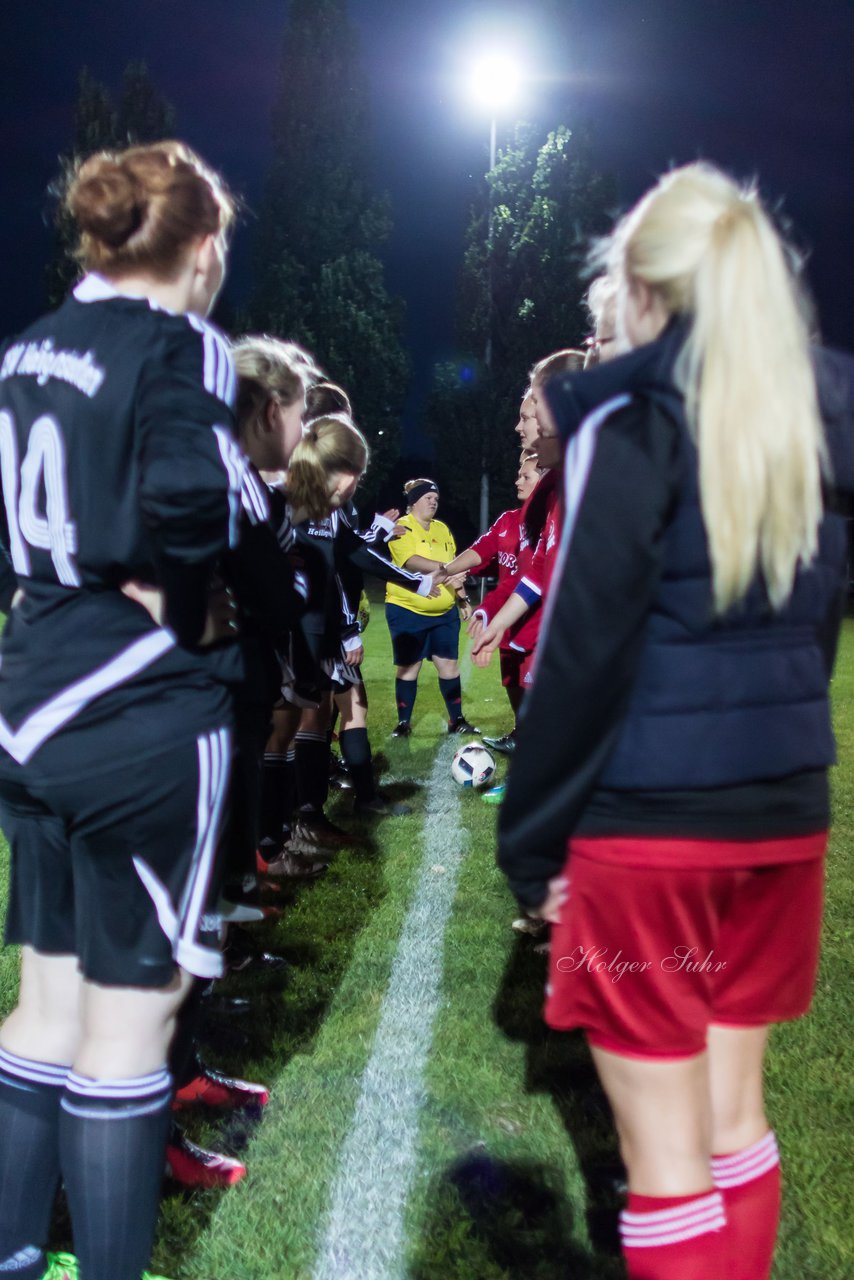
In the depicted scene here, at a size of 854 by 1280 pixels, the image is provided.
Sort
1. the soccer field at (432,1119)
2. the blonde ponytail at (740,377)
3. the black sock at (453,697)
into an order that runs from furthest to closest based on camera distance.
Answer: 1. the black sock at (453,697)
2. the soccer field at (432,1119)
3. the blonde ponytail at (740,377)

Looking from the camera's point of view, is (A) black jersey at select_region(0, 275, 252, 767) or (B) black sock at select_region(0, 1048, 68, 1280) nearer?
(A) black jersey at select_region(0, 275, 252, 767)

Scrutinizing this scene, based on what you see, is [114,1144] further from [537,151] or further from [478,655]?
[537,151]

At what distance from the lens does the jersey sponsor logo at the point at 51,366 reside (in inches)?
63.5

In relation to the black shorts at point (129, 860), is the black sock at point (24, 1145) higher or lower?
lower

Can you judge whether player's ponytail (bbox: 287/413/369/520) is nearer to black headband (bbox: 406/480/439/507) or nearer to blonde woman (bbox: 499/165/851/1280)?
blonde woman (bbox: 499/165/851/1280)

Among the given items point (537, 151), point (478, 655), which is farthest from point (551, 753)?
point (537, 151)

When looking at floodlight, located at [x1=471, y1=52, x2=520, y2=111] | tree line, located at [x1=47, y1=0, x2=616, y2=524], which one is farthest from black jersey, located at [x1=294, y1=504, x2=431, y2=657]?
tree line, located at [x1=47, y1=0, x2=616, y2=524]

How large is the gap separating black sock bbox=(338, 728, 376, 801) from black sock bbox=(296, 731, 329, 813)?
16.9 inches

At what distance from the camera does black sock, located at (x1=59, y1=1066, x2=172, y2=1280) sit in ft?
5.55

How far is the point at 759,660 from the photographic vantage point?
57.7 inches

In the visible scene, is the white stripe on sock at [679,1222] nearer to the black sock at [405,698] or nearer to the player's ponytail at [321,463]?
the player's ponytail at [321,463]

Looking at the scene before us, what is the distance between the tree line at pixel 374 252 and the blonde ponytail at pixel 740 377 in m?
28.5

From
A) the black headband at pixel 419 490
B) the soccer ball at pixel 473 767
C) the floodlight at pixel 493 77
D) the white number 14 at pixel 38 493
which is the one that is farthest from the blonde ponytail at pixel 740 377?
the floodlight at pixel 493 77

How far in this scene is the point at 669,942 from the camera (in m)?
1.48
